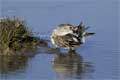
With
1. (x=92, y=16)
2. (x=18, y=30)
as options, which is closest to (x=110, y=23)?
(x=92, y=16)

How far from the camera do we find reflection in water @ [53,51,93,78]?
1246 cm

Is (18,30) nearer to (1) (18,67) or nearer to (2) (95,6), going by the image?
(1) (18,67)

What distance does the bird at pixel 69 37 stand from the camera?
600 inches

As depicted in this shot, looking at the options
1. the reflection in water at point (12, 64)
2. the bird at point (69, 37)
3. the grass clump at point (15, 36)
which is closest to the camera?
the reflection in water at point (12, 64)

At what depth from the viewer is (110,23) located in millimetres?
18766

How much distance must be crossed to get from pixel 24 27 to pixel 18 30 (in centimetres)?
35

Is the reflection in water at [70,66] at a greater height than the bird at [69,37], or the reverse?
the bird at [69,37]

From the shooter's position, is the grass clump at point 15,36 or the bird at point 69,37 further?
the bird at point 69,37

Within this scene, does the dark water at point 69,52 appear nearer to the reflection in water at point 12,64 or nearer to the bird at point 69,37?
the reflection in water at point 12,64

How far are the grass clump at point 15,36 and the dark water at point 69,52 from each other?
1.22ft

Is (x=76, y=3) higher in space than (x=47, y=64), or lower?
higher

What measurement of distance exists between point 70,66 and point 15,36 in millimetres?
2130

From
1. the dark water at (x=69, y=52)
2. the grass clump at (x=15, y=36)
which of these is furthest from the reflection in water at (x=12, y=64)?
the grass clump at (x=15, y=36)

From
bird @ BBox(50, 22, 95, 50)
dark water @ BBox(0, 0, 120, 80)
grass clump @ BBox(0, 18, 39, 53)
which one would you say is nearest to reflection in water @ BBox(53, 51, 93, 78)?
dark water @ BBox(0, 0, 120, 80)
